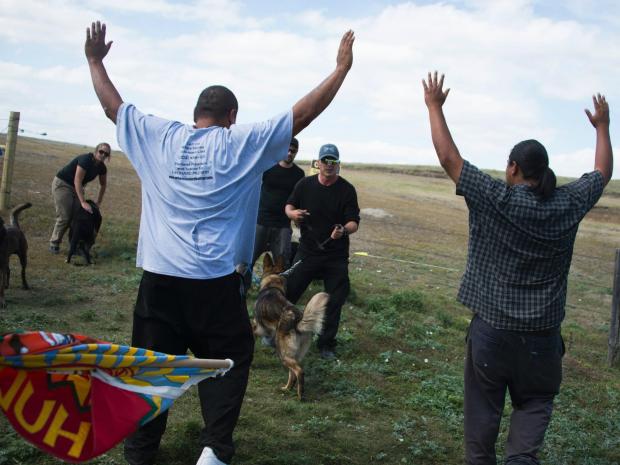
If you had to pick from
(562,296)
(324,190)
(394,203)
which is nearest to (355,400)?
(324,190)

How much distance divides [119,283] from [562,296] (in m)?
7.50

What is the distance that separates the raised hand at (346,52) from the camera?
3305 mm

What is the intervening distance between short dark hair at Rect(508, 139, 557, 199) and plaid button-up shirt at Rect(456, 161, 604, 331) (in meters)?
0.05

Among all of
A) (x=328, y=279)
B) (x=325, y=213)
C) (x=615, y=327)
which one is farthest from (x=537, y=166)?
(x=615, y=327)

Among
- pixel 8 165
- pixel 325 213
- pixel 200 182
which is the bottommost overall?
pixel 8 165

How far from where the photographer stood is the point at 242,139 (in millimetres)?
3260

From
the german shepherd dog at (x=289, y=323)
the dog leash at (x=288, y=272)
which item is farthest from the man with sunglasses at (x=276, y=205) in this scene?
the german shepherd dog at (x=289, y=323)

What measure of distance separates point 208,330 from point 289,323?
2669 millimetres

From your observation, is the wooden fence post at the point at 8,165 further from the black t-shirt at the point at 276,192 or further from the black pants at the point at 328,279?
the black pants at the point at 328,279

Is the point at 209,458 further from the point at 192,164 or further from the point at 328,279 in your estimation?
the point at 328,279

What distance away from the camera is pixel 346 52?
10.9 feet

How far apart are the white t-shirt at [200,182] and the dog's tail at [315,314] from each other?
2.51 meters

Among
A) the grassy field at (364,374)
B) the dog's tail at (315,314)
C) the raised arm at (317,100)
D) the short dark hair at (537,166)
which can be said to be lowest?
the grassy field at (364,374)

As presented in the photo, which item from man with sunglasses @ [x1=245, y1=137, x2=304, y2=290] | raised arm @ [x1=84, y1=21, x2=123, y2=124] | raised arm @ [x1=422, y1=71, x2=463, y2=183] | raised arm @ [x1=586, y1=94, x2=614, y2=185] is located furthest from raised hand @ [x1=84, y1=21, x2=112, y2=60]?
man with sunglasses @ [x1=245, y1=137, x2=304, y2=290]
